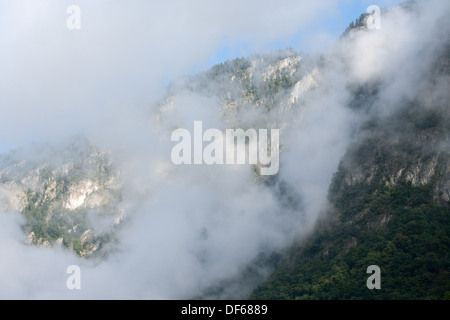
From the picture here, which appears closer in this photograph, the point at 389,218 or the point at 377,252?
the point at 377,252

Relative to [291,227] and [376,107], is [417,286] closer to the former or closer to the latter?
[291,227]

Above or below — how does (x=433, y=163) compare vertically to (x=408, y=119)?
below

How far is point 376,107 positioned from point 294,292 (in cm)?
7440

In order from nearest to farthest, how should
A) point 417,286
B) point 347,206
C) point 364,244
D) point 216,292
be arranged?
point 417,286
point 364,244
point 347,206
point 216,292

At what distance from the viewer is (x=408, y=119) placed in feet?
531

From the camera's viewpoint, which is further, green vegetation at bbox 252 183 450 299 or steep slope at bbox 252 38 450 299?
steep slope at bbox 252 38 450 299

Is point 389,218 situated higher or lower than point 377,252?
higher

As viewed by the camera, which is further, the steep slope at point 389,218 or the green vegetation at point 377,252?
the steep slope at point 389,218

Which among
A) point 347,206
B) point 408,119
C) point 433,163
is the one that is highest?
point 408,119

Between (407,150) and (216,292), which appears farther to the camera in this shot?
(216,292)

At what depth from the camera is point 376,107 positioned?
18488 centimetres
